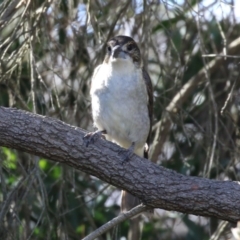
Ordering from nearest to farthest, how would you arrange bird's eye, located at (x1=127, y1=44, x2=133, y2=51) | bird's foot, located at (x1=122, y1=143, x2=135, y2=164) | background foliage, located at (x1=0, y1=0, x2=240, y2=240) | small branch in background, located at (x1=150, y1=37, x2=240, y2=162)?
bird's foot, located at (x1=122, y1=143, x2=135, y2=164) < background foliage, located at (x1=0, y1=0, x2=240, y2=240) < bird's eye, located at (x1=127, y1=44, x2=133, y2=51) < small branch in background, located at (x1=150, y1=37, x2=240, y2=162)

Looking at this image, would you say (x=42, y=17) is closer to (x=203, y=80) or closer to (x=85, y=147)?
(x=85, y=147)

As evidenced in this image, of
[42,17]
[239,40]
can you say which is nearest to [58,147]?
[42,17]

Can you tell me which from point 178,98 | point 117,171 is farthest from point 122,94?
point 117,171

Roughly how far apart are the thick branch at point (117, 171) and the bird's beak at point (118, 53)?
3.81 feet

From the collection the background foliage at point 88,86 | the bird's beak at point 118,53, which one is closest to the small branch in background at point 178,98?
the background foliage at point 88,86

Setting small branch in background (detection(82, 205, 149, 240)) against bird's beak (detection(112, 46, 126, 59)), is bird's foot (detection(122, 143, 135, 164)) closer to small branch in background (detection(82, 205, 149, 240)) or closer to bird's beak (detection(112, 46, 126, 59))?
small branch in background (detection(82, 205, 149, 240))

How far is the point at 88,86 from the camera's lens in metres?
6.35

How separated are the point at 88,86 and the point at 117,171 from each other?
1.87m

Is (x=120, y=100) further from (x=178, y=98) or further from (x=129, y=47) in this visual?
(x=178, y=98)

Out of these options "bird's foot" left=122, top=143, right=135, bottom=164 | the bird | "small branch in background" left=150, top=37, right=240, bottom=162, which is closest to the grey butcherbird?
the bird

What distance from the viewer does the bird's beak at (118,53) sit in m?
5.65

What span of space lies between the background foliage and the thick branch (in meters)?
0.51

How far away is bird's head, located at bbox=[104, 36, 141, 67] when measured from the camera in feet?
18.6

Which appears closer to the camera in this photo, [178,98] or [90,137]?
[90,137]
